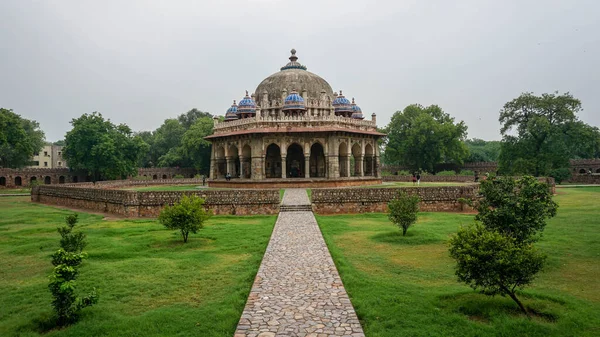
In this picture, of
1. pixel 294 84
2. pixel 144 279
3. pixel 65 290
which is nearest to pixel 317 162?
pixel 294 84

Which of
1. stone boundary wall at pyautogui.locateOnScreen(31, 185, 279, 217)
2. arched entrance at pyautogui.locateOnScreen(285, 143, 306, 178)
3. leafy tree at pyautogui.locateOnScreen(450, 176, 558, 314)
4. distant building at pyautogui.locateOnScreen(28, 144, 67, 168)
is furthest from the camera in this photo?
distant building at pyautogui.locateOnScreen(28, 144, 67, 168)

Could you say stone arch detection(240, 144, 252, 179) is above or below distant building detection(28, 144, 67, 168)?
below

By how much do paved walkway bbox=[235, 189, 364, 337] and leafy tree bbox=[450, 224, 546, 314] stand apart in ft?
6.45

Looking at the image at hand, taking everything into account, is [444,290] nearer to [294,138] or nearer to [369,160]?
[294,138]

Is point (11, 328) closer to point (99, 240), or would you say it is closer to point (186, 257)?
point (186, 257)

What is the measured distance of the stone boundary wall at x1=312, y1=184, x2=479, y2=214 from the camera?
1761 cm

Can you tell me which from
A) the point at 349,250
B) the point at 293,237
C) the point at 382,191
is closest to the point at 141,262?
the point at 293,237

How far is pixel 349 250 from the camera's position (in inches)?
404

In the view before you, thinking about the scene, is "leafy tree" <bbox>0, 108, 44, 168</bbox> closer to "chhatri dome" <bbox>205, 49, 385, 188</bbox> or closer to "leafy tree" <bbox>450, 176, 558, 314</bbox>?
"chhatri dome" <bbox>205, 49, 385, 188</bbox>

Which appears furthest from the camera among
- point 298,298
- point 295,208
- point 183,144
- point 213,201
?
point 183,144

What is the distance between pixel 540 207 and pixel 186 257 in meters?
8.00

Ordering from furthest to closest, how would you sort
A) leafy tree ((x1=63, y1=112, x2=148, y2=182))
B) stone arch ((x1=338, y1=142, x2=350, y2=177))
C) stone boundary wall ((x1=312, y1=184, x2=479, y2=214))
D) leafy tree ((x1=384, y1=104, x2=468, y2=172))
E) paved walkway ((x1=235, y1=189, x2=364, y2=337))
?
leafy tree ((x1=384, y1=104, x2=468, y2=172)) → leafy tree ((x1=63, y1=112, x2=148, y2=182)) → stone arch ((x1=338, y1=142, x2=350, y2=177)) → stone boundary wall ((x1=312, y1=184, x2=479, y2=214)) → paved walkway ((x1=235, y1=189, x2=364, y2=337))

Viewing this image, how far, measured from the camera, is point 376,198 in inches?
710

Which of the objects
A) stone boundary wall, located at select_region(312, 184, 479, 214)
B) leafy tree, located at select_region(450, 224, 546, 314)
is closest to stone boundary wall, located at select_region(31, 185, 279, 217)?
stone boundary wall, located at select_region(312, 184, 479, 214)
